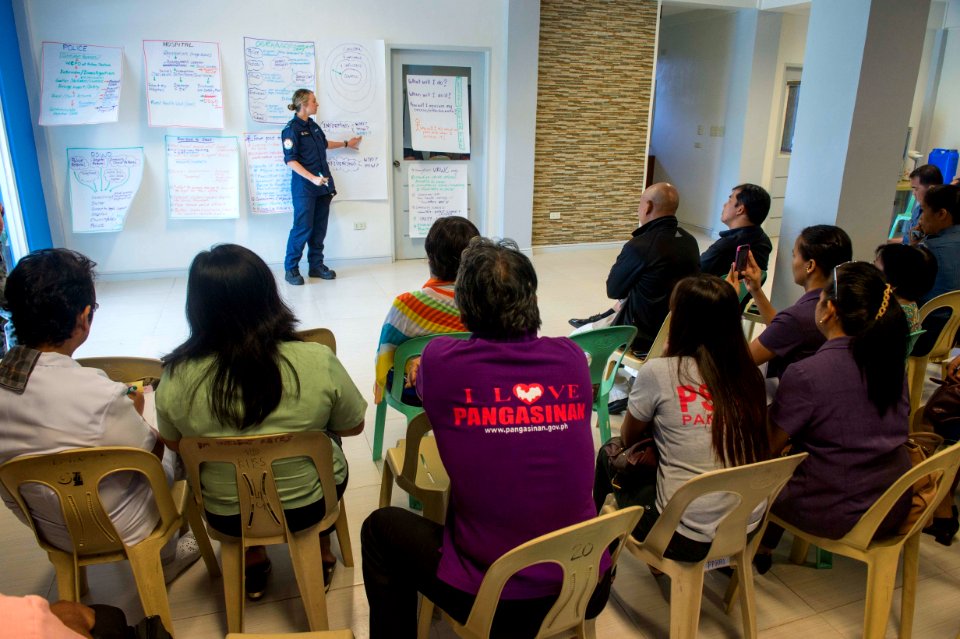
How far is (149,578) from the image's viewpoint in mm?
1661

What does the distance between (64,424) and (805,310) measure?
2201 mm

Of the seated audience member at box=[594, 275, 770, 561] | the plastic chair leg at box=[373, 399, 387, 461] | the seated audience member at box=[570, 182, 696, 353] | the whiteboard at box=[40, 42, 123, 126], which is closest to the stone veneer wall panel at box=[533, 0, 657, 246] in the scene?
the seated audience member at box=[570, 182, 696, 353]

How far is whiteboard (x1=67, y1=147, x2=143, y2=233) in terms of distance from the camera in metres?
5.01

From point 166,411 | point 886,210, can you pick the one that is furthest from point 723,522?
point 886,210

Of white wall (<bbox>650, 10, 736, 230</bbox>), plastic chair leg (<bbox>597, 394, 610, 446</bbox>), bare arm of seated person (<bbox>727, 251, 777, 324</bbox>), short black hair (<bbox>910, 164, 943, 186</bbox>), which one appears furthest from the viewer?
white wall (<bbox>650, 10, 736, 230</bbox>)

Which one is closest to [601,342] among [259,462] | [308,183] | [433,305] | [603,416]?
[603,416]

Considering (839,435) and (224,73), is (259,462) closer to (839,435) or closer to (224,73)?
(839,435)

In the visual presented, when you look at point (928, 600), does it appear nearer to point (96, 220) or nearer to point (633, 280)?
point (633, 280)

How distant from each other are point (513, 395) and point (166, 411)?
895 millimetres

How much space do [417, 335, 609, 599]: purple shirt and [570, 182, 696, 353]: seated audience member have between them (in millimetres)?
1703

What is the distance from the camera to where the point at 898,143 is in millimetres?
3359

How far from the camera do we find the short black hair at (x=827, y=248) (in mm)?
2381

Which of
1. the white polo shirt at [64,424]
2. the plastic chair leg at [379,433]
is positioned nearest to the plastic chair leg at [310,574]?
the white polo shirt at [64,424]

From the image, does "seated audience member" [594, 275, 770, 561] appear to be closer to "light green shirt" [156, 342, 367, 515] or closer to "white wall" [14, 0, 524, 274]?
"light green shirt" [156, 342, 367, 515]
